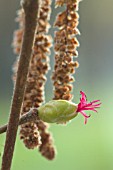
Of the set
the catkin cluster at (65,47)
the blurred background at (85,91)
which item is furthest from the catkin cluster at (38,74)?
the blurred background at (85,91)

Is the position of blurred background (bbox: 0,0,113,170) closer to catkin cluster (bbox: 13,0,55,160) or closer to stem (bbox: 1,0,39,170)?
catkin cluster (bbox: 13,0,55,160)

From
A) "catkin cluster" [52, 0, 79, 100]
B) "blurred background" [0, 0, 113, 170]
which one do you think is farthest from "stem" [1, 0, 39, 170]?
"blurred background" [0, 0, 113, 170]

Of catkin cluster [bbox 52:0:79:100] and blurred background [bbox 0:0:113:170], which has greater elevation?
blurred background [bbox 0:0:113:170]

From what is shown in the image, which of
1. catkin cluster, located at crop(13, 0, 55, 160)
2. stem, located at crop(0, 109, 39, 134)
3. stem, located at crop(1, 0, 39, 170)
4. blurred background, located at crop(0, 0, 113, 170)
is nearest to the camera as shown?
stem, located at crop(1, 0, 39, 170)

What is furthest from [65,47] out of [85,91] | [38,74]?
[85,91]

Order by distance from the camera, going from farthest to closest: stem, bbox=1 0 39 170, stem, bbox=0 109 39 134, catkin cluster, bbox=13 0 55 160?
1. catkin cluster, bbox=13 0 55 160
2. stem, bbox=0 109 39 134
3. stem, bbox=1 0 39 170

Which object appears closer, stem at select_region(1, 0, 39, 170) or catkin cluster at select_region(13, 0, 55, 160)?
stem at select_region(1, 0, 39, 170)
